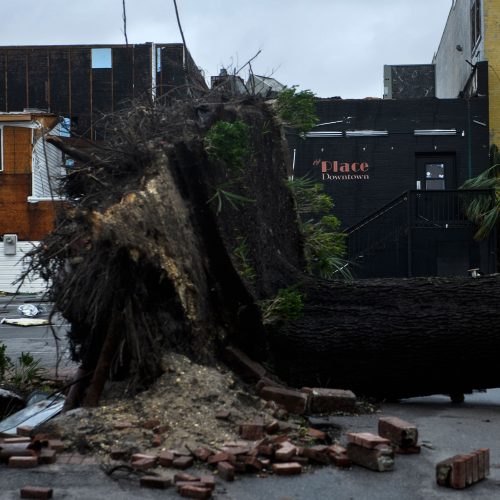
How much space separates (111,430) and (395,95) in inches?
1176

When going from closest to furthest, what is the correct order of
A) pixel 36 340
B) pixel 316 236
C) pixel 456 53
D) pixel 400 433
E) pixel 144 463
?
pixel 144 463 → pixel 400 433 → pixel 316 236 → pixel 36 340 → pixel 456 53

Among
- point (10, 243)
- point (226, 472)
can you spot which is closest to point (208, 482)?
point (226, 472)

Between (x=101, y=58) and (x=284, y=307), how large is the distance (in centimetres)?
3289

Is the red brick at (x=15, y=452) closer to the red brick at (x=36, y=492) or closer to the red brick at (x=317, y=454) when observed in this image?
the red brick at (x=36, y=492)

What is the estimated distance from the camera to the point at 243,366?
24.5ft

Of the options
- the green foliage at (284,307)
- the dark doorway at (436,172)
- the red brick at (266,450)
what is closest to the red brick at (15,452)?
the red brick at (266,450)

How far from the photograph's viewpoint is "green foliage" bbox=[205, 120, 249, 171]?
7.98 metres

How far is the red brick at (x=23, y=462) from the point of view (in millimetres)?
5461

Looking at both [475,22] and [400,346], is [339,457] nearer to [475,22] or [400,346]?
[400,346]

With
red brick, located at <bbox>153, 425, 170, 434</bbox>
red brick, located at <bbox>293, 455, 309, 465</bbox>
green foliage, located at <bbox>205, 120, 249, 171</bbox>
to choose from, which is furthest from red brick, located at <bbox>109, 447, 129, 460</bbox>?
green foliage, located at <bbox>205, 120, 249, 171</bbox>

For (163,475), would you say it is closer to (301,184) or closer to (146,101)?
(146,101)

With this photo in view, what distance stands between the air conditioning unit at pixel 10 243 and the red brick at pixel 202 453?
26.6 m

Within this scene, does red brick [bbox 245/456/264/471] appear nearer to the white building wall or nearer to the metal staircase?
the metal staircase

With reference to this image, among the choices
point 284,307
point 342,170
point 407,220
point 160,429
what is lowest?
point 160,429
